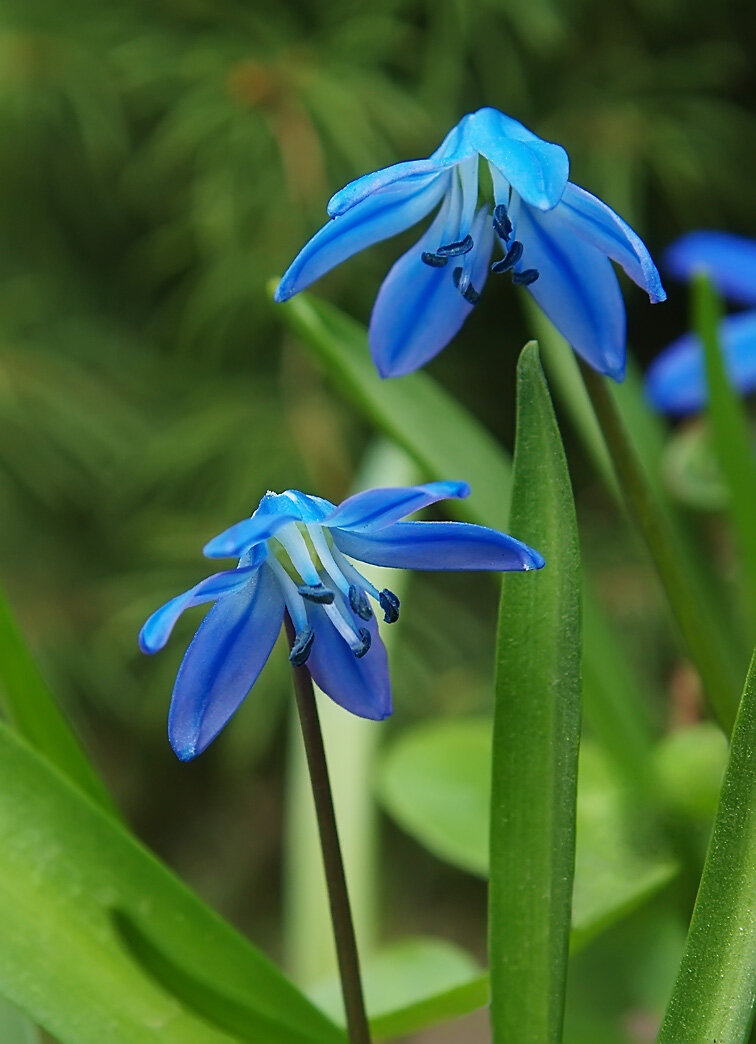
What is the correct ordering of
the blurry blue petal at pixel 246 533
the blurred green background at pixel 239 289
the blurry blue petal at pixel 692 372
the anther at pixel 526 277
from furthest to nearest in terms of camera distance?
the blurred green background at pixel 239 289
the blurry blue petal at pixel 692 372
the anther at pixel 526 277
the blurry blue petal at pixel 246 533

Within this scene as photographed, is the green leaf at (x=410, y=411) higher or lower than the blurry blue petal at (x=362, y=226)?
lower

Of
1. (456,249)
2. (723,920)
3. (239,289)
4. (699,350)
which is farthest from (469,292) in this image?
(239,289)

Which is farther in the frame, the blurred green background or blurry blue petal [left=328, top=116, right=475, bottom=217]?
the blurred green background

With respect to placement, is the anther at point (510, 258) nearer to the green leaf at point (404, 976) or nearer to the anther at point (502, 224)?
the anther at point (502, 224)

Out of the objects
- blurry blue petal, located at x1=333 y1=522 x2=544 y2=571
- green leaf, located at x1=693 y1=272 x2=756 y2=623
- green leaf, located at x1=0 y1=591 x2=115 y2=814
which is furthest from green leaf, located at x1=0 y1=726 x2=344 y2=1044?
green leaf, located at x1=693 y1=272 x2=756 y2=623

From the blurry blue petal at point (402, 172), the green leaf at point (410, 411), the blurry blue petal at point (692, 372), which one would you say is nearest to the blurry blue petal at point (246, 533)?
the blurry blue petal at point (402, 172)

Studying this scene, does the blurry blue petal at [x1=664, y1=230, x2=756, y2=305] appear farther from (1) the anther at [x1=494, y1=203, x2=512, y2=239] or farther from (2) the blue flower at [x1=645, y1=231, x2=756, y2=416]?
(1) the anther at [x1=494, y1=203, x2=512, y2=239]

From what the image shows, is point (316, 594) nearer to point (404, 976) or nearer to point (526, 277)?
point (526, 277)
